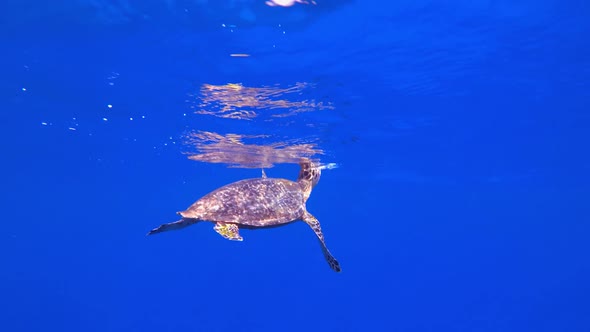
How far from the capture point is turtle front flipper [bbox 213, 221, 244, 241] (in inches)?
278

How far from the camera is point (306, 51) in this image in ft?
35.6

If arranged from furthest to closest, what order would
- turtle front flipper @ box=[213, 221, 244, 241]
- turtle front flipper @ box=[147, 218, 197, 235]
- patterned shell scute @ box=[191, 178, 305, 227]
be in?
1. patterned shell scute @ box=[191, 178, 305, 227]
2. turtle front flipper @ box=[147, 218, 197, 235]
3. turtle front flipper @ box=[213, 221, 244, 241]

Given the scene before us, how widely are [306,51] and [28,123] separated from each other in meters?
16.8

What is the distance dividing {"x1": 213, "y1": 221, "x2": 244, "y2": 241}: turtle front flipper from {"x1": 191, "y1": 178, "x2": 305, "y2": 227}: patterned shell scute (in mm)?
96

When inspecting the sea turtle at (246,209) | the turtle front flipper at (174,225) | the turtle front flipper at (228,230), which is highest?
the sea turtle at (246,209)

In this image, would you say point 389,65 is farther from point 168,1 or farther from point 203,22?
point 168,1

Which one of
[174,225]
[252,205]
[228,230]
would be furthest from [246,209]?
[174,225]

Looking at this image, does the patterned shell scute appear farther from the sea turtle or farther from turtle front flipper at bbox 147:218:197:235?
turtle front flipper at bbox 147:218:197:235

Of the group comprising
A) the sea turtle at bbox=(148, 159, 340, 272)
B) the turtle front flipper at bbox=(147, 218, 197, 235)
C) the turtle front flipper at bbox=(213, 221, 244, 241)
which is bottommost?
the turtle front flipper at bbox=(147, 218, 197, 235)

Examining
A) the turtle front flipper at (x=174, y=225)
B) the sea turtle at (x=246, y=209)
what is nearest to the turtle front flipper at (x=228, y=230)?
the sea turtle at (x=246, y=209)

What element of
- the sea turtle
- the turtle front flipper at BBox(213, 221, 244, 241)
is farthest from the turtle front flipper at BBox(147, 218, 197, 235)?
the turtle front flipper at BBox(213, 221, 244, 241)

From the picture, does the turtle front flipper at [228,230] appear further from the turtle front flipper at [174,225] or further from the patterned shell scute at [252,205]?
the turtle front flipper at [174,225]

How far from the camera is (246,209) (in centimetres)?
800

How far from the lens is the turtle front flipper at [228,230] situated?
7.06 meters
